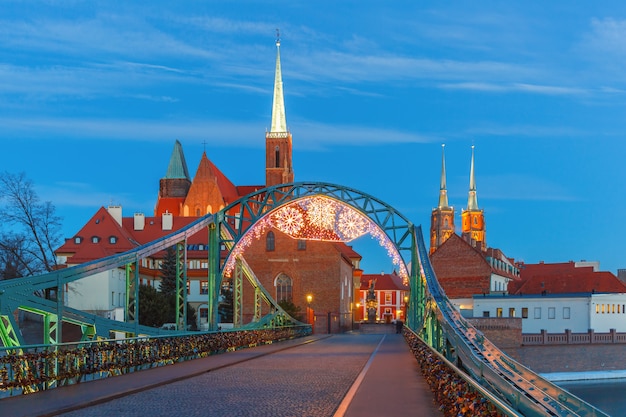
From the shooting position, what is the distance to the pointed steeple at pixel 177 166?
412 feet

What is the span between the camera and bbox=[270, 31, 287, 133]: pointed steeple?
117562mm

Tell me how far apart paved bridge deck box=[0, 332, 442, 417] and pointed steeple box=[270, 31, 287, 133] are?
94418 mm

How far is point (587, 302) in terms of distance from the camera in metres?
71.9

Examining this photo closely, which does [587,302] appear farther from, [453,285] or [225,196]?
[225,196]

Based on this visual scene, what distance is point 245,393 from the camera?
16297 millimetres

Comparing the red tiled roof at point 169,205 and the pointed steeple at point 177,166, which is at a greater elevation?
the pointed steeple at point 177,166

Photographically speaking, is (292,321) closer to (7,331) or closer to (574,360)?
(574,360)

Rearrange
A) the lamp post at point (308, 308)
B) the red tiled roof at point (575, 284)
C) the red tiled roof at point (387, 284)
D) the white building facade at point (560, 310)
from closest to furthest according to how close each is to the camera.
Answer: the lamp post at point (308, 308), the white building facade at point (560, 310), the red tiled roof at point (575, 284), the red tiled roof at point (387, 284)

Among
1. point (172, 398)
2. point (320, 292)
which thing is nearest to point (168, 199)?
point (320, 292)

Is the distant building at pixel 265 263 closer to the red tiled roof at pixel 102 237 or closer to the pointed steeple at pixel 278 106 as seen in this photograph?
the red tiled roof at pixel 102 237

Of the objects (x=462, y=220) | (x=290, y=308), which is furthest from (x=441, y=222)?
(x=290, y=308)

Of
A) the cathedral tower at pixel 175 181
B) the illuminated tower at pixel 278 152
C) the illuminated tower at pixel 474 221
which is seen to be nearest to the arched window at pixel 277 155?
the illuminated tower at pixel 278 152

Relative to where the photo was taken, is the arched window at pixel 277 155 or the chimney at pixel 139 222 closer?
the chimney at pixel 139 222

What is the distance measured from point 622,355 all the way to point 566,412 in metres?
63.3
